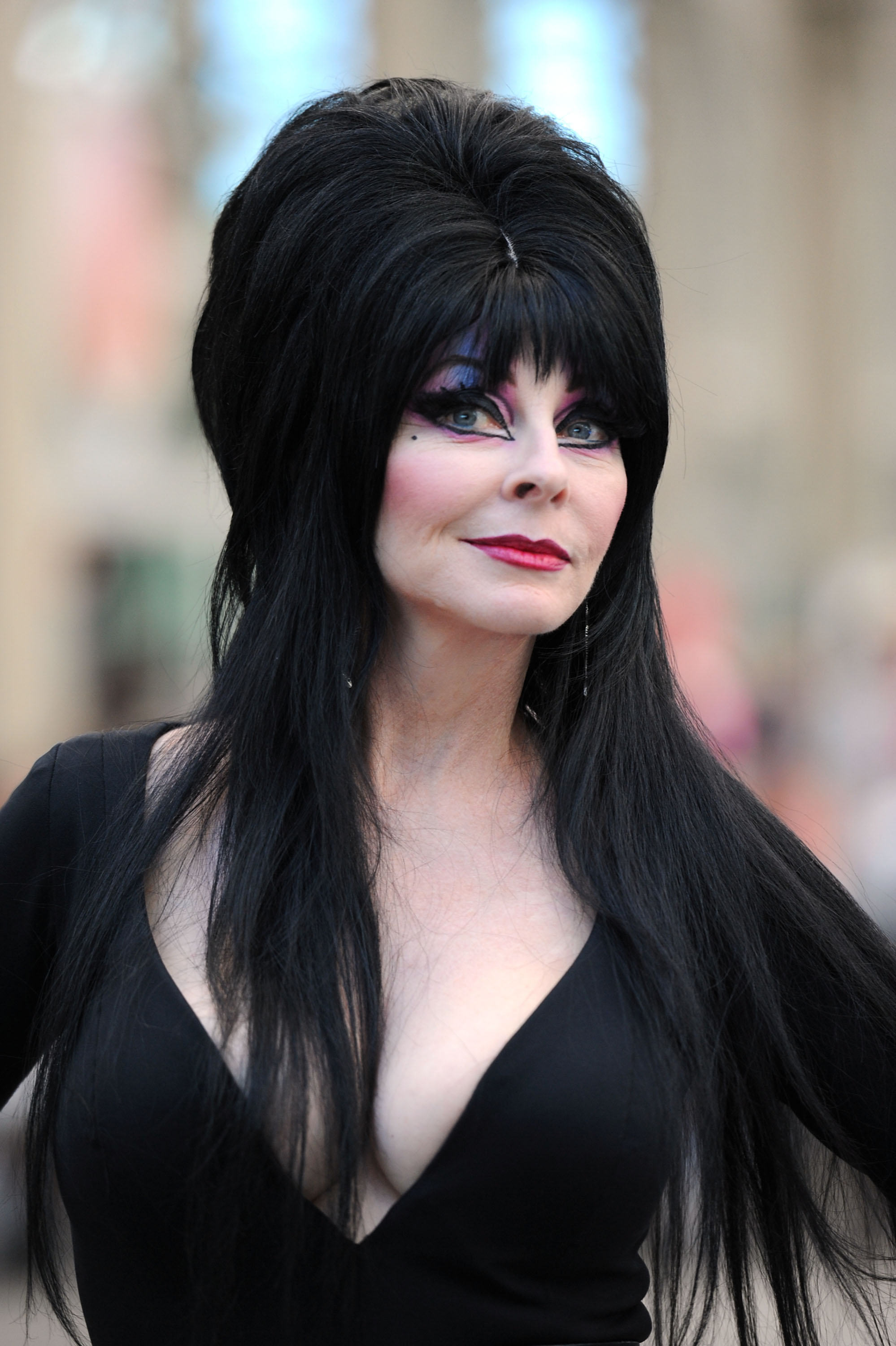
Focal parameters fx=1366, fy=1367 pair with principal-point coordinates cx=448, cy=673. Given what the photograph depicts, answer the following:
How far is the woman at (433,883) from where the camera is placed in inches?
54.0

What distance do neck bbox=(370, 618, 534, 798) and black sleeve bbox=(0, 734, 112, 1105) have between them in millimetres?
358

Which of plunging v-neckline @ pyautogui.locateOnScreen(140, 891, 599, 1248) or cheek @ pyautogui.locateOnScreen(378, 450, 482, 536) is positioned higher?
cheek @ pyautogui.locateOnScreen(378, 450, 482, 536)

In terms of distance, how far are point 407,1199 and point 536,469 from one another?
0.77 metres

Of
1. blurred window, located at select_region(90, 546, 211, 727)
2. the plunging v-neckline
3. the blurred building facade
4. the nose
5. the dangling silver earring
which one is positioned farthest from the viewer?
blurred window, located at select_region(90, 546, 211, 727)

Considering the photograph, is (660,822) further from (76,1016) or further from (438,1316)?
(76,1016)

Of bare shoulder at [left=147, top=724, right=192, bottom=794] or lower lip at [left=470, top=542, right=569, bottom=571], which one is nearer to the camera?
lower lip at [left=470, top=542, right=569, bottom=571]

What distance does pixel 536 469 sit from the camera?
1.49m

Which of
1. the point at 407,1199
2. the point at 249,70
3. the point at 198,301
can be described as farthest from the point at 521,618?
the point at 249,70

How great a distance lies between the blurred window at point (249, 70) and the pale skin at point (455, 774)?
5142 millimetres

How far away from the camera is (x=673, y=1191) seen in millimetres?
1582

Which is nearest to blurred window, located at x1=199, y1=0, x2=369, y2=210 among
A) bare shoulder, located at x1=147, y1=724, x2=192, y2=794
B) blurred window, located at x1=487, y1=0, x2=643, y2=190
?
blurred window, located at x1=487, y1=0, x2=643, y2=190

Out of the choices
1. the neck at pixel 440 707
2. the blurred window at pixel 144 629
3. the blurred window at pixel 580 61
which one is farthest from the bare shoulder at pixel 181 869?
the blurred window at pixel 580 61

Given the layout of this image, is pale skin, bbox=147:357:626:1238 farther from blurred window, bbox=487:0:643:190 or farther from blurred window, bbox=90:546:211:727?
blurred window, bbox=487:0:643:190

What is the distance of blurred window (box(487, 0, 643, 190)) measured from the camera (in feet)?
23.4
